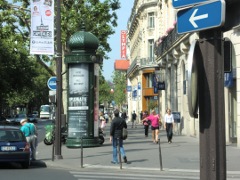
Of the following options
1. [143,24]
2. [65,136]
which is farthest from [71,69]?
[143,24]

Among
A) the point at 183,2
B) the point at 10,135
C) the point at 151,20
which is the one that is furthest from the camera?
the point at 151,20

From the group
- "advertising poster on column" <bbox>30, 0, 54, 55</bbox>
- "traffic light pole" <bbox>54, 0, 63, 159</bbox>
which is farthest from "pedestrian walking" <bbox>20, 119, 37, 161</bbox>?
"advertising poster on column" <bbox>30, 0, 54, 55</bbox>

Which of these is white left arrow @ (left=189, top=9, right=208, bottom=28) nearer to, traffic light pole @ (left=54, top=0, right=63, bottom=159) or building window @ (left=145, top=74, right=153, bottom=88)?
traffic light pole @ (left=54, top=0, right=63, bottom=159)

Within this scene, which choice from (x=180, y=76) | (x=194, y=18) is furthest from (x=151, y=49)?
(x=194, y=18)

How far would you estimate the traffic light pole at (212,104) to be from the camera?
463cm

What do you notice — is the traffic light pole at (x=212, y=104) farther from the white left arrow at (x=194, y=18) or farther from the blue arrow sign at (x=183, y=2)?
the blue arrow sign at (x=183, y=2)

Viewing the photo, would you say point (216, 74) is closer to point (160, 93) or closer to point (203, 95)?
point (203, 95)

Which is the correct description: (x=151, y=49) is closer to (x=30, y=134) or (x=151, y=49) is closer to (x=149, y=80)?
(x=149, y=80)

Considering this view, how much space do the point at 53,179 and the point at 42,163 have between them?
13.9 ft

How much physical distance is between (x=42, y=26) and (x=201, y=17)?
1406 centimetres

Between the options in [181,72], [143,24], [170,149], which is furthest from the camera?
[143,24]

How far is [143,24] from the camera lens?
65125 millimetres

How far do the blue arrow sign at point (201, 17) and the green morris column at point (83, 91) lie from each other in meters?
17.6

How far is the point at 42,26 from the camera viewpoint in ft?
59.3
